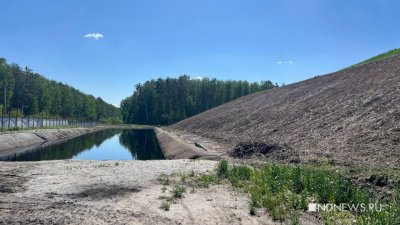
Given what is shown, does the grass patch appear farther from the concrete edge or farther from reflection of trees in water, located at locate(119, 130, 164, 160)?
reflection of trees in water, located at locate(119, 130, 164, 160)

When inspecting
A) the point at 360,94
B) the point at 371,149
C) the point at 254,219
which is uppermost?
the point at 360,94

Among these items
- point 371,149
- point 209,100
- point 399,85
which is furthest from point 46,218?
point 209,100

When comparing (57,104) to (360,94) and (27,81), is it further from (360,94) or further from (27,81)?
(360,94)

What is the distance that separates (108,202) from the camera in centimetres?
1145

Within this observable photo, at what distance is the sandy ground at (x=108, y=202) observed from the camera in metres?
9.84

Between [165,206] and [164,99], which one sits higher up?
[164,99]

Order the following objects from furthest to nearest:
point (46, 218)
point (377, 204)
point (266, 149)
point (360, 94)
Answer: point (360, 94), point (266, 149), point (377, 204), point (46, 218)

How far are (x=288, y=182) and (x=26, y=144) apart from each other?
139ft

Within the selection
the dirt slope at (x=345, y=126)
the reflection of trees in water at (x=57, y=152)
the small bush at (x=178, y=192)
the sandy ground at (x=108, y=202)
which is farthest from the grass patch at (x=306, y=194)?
the reflection of trees in water at (x=57, y=152)

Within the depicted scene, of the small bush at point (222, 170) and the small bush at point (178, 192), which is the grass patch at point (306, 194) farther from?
the small bush at point (178, 192)

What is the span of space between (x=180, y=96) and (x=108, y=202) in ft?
514

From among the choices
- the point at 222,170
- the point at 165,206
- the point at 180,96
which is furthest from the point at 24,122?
the point at 180,96

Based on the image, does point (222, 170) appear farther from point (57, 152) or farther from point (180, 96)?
point (180, 96)

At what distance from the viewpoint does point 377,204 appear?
10281 mm
